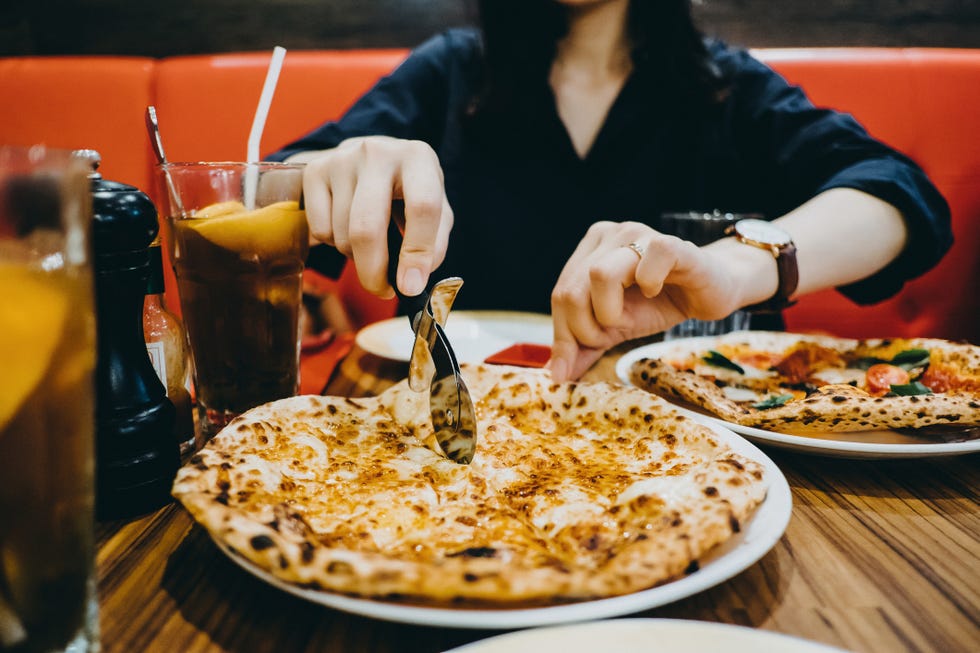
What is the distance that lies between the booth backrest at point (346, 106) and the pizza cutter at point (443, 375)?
1.75 meters

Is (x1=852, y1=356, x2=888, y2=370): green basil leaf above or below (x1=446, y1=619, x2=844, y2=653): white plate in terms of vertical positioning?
below

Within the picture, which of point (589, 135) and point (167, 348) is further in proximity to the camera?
point (589, 135)

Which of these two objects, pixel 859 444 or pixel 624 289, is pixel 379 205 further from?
pixel 859 444

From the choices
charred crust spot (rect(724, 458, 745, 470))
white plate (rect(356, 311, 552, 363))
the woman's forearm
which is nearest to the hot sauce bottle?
white plate (rect(356, 311, 552, 363))

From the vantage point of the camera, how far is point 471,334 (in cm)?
143

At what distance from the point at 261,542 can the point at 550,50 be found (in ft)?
5.87

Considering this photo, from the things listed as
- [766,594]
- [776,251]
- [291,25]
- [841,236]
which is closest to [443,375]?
[766,594]

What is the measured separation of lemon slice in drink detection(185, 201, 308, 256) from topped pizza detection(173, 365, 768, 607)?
22 cm

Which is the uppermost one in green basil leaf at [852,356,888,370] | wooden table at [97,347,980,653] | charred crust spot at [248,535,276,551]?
charred crust spot at [248,535,276,551]

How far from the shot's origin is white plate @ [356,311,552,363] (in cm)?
125

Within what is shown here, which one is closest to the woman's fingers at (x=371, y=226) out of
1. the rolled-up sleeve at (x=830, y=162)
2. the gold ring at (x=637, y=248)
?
the gold ring at (x=637, y=248)

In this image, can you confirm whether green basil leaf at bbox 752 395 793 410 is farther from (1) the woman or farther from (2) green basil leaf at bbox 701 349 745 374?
(1) the woman

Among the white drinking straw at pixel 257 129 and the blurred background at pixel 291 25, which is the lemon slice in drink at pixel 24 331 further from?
the blurred background at pixel 291 25

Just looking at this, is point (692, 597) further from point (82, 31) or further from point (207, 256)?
point (82, 31)
